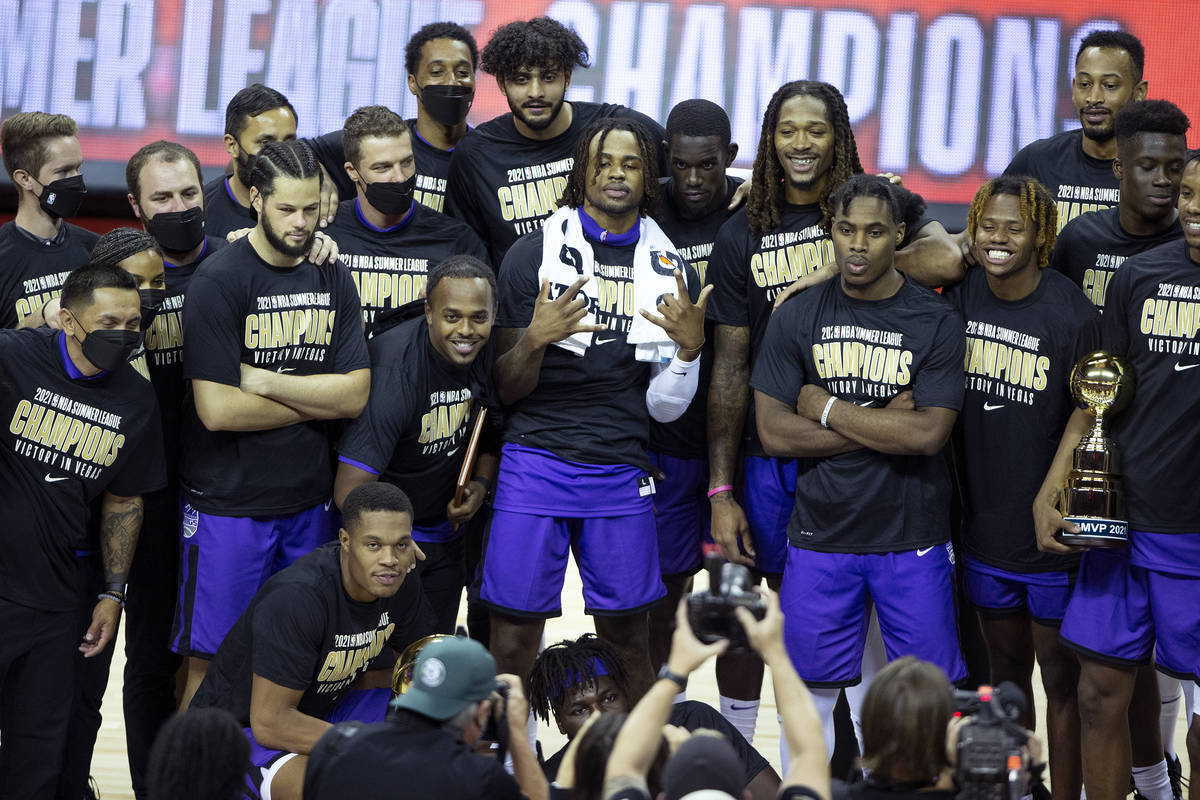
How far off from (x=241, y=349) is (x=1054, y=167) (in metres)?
2.79

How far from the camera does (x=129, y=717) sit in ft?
15.6

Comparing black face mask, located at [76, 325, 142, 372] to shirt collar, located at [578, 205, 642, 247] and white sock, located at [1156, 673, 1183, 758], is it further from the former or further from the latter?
white sock, located at [1156, 673, 1183, 758]

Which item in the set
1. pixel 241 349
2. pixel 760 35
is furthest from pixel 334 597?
pixel 760 35

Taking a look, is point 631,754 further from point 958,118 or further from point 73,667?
point 958,118

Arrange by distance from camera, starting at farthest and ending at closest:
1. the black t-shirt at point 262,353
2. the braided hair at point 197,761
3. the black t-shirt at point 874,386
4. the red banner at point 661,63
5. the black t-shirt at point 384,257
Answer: the red banner at point 661,63 < the black t-shirt at point 384,257 < the black t-shirt at point 874,386 < the black t-shirt at point 262,353 < the braided hair at point 197,761

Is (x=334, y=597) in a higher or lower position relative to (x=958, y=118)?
lower

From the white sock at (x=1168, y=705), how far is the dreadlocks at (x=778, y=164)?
1944 mm

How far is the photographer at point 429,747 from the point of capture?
9.50 ft

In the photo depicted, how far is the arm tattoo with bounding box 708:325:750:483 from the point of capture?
4.72m

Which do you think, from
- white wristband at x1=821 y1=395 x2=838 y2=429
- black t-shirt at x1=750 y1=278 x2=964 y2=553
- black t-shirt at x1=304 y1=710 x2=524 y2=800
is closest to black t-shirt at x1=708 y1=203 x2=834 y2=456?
black t-shirt at x1=750 y1=278 x2=964 y2=553

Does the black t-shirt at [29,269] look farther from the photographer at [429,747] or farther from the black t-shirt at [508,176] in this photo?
the photographer at [429,747]

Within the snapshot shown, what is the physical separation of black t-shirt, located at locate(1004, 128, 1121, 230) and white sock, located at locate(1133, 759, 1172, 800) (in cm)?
178

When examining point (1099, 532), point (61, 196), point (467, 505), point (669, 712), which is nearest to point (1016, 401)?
point (1099, 532)

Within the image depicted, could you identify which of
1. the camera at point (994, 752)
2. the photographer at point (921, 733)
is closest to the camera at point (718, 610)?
the photographer at point (921, 733)
